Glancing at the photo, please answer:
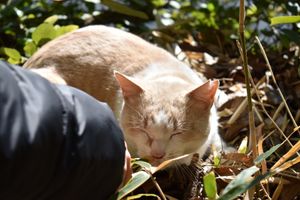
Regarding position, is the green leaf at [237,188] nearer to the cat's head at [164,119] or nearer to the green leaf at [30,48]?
the cat's head at [164,119]

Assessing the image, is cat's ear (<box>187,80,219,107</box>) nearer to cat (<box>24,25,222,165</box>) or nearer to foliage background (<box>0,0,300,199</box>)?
cat (<box>24,25,222,165</box>)

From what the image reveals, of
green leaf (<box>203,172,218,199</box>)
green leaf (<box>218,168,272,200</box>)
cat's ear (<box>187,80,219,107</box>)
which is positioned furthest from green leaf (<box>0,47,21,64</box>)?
Answer: green leaf (<box>218,168,272,200</box>)

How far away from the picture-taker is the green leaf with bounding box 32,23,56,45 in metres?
2.41

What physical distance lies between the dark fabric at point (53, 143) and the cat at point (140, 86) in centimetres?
53

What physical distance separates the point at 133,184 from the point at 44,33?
4.05 feet

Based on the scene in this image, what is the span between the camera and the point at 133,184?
1.39m

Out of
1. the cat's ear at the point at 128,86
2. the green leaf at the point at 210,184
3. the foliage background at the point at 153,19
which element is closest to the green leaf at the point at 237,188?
the green leaf at the point at 210,184

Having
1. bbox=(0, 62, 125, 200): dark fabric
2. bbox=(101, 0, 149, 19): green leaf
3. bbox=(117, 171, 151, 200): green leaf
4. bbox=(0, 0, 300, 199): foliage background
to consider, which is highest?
bbox=(0, 62, 125, 200): dark fabric

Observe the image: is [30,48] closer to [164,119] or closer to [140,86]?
[140,86]

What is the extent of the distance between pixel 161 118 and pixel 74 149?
69cm

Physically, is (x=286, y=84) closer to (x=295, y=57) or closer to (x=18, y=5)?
(x=295, y=57)

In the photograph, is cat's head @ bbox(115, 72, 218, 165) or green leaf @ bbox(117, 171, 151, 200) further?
cat's head @ bbox(115, 72, 218, 165)

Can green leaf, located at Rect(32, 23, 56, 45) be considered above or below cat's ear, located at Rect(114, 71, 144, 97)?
below

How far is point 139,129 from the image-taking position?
1.85 m
